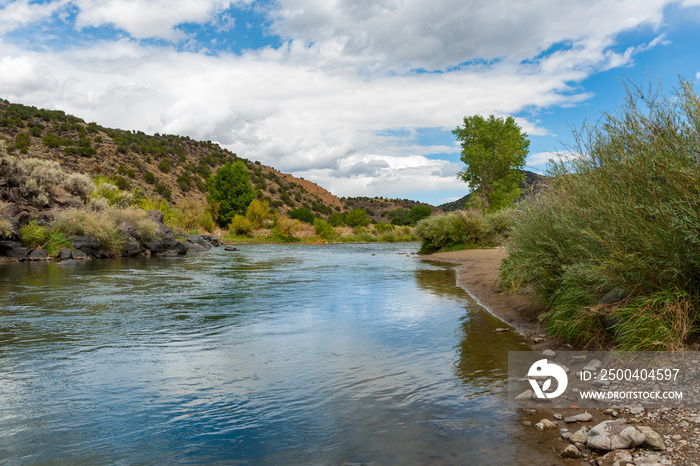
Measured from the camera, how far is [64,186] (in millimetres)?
28938

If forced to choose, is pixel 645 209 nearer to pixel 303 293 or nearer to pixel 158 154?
pixel 303 293

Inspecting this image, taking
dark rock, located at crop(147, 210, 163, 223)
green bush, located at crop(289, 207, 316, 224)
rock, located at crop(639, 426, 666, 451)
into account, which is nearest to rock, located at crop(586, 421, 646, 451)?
rock, located at crop(639, 426, 666, 451)

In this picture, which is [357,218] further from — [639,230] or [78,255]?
[639,230]

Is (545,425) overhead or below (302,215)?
below

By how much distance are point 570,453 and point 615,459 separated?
30 centimetres

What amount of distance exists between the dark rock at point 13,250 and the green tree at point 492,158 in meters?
29.4

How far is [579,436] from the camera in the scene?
12.1ft

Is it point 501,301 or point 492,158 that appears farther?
point 492,158

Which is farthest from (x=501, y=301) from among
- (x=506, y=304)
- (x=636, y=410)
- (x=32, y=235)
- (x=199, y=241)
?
(x=199, y=241)

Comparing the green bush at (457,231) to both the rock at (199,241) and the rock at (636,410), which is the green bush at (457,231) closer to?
the rock at (199,241)

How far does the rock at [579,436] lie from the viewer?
12.0 feet

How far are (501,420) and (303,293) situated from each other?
899cm

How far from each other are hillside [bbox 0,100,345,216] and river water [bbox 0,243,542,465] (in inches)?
1413

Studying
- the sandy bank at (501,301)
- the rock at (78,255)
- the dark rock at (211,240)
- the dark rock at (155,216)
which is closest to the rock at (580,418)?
the sandy bank at (501,301)
